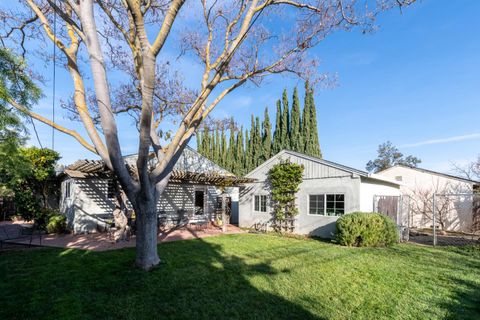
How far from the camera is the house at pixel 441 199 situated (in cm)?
1371

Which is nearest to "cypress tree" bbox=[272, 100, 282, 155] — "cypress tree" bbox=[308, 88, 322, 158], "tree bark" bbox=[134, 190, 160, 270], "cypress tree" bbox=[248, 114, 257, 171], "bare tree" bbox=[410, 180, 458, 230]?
"cypress tree" bbox=[248, 114, 257, 171]

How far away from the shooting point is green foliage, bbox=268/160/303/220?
39.3 feet

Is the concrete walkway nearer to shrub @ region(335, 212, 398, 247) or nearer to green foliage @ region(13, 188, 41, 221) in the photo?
green foliage @ region(13, 188, 41, 221)

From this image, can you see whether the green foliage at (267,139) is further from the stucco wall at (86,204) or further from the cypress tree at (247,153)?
the stucco wall at (86,204)

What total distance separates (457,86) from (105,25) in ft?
41.1

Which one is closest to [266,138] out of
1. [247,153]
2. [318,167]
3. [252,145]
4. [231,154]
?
[252,145]

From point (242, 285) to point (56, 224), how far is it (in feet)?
33.4

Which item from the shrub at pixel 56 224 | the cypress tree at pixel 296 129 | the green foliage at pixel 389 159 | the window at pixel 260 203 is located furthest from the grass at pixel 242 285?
the green foliage at pixel 389 159

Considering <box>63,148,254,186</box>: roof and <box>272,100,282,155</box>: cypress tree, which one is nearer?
<box>63,148,254,186</box>: roof

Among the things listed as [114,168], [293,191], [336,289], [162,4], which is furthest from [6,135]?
[293,191]

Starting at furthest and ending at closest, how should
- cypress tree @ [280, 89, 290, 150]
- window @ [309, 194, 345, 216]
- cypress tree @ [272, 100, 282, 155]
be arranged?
1. cypress tree @ [272, 100, 282, 155]
2. cypress tree @ [280, 89, 290, 150]
3. window @ [309, 194, 345, 216]

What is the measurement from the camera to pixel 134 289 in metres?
4.61

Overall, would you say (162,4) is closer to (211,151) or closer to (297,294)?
(297,294)

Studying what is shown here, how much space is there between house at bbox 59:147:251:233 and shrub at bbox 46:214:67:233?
281mm
